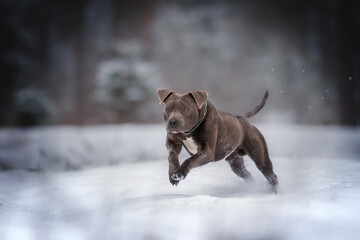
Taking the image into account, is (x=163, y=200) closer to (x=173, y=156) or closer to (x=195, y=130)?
(x=173, y=156)

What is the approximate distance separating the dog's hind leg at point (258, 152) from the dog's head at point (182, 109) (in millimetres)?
917

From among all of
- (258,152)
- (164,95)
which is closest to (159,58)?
(258,152)

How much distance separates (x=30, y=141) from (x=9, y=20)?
5343 millimetres

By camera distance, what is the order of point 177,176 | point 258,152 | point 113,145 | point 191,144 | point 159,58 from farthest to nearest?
point 159,58, point 113,145, point 258,152, point 191,144, point 177,176

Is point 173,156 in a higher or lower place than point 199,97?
lower

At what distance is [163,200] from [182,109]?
0.82 m

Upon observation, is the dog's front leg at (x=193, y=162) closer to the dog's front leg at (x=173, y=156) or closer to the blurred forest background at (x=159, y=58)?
the dog's front leg at (x=173, y=156)

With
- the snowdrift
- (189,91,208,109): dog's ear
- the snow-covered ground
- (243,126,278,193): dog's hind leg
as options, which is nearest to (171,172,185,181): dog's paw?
the snow-covered ground

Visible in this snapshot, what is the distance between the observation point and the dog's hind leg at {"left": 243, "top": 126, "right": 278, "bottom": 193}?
363 cm

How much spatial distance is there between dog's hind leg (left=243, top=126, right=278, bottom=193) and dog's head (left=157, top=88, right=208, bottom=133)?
92 centimetres

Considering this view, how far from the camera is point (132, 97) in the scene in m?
12.8

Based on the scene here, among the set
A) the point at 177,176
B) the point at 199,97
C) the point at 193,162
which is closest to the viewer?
the point at 177,176

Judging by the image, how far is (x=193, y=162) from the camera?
2.75 m

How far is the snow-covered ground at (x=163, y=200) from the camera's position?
2471 millimetres
